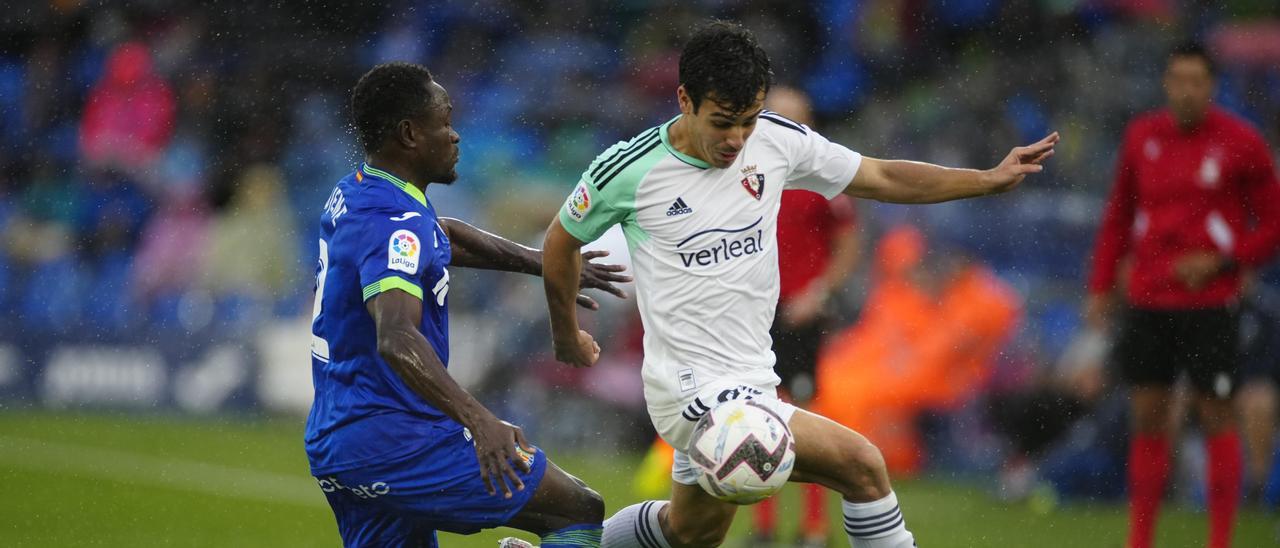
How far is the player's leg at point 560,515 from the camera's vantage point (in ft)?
14.3

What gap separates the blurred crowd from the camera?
36.4 feet

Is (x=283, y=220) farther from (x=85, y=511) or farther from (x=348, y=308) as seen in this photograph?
(x=348, y=308)

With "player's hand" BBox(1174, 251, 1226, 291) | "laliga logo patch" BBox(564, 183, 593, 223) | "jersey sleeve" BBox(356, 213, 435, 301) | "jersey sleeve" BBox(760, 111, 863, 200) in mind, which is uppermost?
"jersey sleeve" BBox(760, 111, 863, 200)

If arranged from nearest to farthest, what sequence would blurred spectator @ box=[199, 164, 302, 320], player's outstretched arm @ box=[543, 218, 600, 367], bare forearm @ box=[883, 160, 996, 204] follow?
1. player's outstretched arm @ box=[543, 218, 600, 367]
2. bare forearm @ box=[883, 160, 996, 204]
3. blurred spectator @ box=[199, 164, 302, 320]

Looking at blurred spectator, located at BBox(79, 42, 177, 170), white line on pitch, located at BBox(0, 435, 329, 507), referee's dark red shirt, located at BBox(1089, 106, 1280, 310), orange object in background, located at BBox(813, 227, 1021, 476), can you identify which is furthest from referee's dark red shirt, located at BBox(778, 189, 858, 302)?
blurred spectator, located at BBox(79, 42, 177, 170)

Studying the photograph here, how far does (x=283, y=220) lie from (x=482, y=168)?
6.44ft

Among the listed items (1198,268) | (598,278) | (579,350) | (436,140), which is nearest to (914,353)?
(1198,268)

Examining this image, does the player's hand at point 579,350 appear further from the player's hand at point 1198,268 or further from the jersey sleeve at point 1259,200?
the jersey sleeve at point 1259,200

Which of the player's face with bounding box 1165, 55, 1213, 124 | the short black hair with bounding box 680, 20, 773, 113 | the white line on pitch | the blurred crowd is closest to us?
the short black hair with bounding box 680, 20, 773, 113

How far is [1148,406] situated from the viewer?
673cm

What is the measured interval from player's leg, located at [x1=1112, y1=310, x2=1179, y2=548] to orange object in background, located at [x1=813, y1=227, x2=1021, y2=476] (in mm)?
2831

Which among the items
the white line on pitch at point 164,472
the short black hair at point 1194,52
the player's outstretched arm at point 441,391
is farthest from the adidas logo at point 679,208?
the white line on pitch at point 164,472

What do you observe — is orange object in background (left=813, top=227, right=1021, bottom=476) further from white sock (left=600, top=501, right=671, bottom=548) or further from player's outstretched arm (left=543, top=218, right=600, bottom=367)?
player's outstretched arm (left=543, top=218, right=600, bottom=367)

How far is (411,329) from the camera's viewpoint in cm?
400
